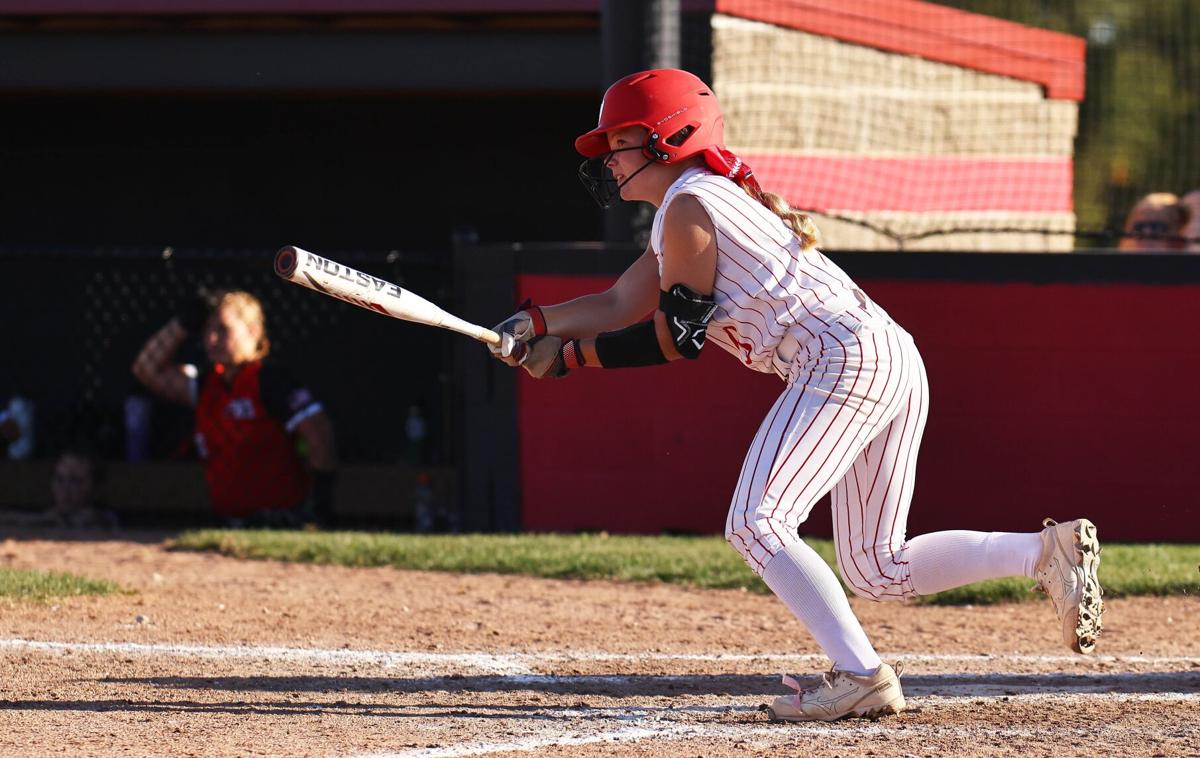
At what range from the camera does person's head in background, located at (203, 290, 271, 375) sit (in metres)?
8.05

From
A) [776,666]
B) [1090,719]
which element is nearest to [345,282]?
[776,666]

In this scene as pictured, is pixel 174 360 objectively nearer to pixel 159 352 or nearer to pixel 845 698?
pixel 159 352

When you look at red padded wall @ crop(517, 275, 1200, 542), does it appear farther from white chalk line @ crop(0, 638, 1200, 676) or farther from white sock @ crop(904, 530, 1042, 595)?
white sock @ crop(904, 530, 1042, 595)

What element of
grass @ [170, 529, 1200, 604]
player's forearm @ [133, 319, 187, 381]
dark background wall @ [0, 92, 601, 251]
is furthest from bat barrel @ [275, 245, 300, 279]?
dark background wall @ [0, 92, 601, 251]

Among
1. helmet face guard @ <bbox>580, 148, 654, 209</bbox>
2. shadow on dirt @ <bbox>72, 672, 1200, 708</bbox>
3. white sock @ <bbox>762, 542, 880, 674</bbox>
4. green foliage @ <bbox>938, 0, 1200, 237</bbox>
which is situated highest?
green foliage @ <bbox>938, 0, 1200, 237</bbox>

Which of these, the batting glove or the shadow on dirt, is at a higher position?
the batting glove

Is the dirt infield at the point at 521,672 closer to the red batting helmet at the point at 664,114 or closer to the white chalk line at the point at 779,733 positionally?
the white chalk line at the point at 779,733

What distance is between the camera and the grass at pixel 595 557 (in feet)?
20.9

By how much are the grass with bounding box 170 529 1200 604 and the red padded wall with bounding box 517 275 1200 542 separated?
0.29 metres

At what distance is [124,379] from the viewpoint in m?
10.7

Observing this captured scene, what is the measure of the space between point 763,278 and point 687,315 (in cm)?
21

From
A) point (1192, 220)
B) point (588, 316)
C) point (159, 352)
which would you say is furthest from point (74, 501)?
point (1192, 220)

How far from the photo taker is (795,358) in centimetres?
407

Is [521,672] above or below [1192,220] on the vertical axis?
below
